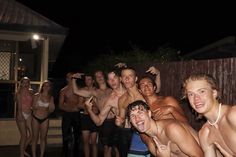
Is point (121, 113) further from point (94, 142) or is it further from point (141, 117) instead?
point (94, 142)

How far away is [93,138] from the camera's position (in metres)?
8.77

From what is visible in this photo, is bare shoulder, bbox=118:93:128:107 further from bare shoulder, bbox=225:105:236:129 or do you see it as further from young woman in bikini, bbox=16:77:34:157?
young woman in bikini, bbox=16:77:34:157

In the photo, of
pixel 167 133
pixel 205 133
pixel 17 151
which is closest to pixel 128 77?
pixel 167 133

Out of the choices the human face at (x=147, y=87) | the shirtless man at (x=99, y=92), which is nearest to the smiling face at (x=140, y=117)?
the human face at (x=147, y=87)

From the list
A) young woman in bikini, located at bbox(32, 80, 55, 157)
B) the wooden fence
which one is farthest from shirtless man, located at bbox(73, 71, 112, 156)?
young woman in bikini, located at bbox(32, 80, 55, 157)

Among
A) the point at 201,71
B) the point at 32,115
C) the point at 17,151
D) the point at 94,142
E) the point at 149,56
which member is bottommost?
the point at 17,151

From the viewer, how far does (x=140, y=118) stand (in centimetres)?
422

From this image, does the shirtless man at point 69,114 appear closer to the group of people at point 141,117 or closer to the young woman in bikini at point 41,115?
the group of people at point 141,117

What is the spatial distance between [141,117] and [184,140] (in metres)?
0.55

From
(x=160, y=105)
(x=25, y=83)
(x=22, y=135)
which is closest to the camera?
(x=160, y=105)

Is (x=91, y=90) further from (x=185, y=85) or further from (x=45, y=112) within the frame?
(x=185, y=85)

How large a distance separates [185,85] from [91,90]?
15.9 ft

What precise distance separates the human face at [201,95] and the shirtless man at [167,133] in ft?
1.72

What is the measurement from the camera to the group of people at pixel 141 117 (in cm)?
349
